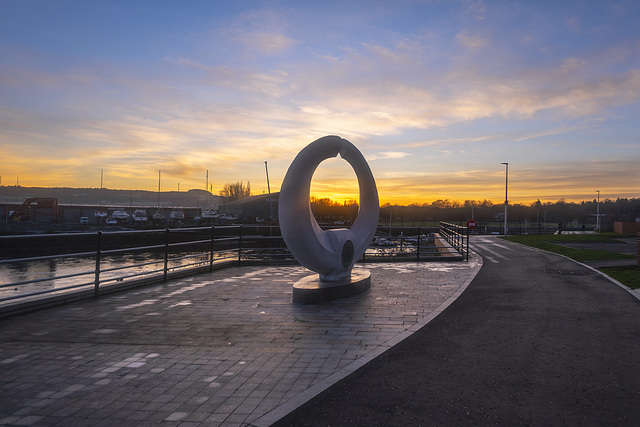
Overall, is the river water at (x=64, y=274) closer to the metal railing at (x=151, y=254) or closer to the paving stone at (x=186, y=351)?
the metal railing at (x=151, y=254)

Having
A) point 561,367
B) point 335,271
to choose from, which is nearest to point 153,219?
point 335,271

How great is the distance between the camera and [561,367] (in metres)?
5.08

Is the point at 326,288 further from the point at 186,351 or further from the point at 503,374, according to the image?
the point at 503,374

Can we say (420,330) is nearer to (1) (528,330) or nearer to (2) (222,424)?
(1) (528,330)

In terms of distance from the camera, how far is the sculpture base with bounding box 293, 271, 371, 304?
28.2ft

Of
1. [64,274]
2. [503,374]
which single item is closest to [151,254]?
[64,274]

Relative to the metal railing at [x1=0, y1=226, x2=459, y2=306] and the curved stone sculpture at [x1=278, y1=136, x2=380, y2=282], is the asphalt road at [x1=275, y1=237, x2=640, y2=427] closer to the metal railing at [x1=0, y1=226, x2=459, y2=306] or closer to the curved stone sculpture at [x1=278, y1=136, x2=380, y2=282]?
the curved stone sculpture at [x1=278, y1=136, x2=380, y2=282]

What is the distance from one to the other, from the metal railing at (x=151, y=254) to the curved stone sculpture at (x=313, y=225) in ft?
9.69

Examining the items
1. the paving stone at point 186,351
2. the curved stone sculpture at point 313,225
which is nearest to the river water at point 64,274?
the paving stone at point 186,351

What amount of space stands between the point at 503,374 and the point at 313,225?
203 inches

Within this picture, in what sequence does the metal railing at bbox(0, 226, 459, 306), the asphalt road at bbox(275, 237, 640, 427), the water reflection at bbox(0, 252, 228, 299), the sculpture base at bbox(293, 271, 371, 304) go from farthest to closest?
the metal railing at bbox(0, 226, 459, 306)
the water reflection at bbox(0, 252, 228, 299)
the sculpture base at bbox(293, 271, 371, 304)
the asphalt road at bbox(275, 237, 640, 427)

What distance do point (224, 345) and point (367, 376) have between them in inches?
85.6

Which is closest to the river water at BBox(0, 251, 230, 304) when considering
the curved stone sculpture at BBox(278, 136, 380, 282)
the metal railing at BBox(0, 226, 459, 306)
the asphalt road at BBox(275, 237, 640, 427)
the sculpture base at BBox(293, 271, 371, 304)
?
the metal railing at BBox(0, 226, 459, 306)

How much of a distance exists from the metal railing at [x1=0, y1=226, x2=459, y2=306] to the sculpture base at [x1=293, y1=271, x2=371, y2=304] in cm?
312
